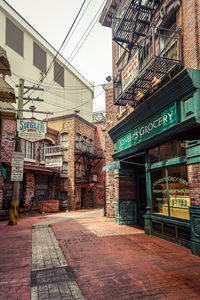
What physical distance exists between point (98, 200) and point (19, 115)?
17066 mm

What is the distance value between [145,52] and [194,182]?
19.1ft

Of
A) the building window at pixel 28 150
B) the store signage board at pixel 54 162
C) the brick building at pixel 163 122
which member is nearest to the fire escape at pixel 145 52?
the brick building at pixel 163 122

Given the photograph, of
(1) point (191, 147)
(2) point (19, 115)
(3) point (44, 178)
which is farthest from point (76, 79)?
(1) point (191, 147)

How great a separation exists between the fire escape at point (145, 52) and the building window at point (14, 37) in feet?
42.1

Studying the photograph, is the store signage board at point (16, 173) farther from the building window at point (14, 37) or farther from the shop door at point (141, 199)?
the building window at point (14, 37)

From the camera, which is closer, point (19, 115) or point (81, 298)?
point (81, 298)

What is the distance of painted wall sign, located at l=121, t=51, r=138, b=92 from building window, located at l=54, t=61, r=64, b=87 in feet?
57.6

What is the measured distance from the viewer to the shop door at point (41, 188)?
18.9 m

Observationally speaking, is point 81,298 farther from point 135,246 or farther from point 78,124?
point 78,124

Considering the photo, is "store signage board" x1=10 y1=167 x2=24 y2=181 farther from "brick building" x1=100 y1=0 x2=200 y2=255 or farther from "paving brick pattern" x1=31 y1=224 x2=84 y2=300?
"paving brick pattern" x1=31 y1=224 x2=84 y2=300

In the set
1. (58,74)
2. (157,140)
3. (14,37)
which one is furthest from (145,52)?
(58,74)

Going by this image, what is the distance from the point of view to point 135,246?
6305 millimetres

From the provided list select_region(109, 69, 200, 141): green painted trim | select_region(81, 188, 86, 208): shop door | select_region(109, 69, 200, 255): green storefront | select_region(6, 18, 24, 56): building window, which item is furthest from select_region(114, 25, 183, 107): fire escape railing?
select_region(81, 188, 86, 208): shop door

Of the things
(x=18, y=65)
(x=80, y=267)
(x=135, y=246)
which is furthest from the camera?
(x=18, y=65)
